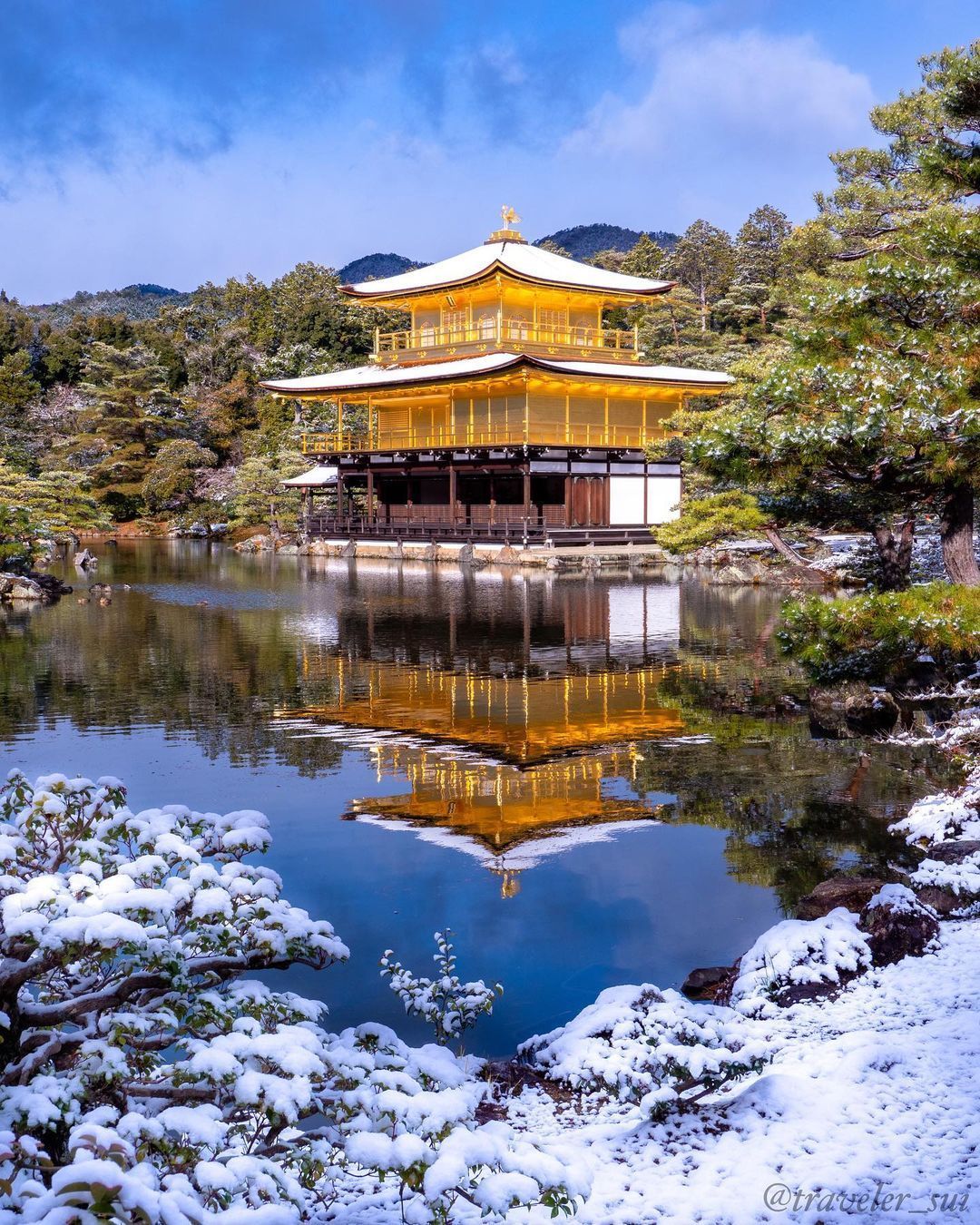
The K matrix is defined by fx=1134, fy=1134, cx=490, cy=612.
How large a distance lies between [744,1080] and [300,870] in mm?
3971

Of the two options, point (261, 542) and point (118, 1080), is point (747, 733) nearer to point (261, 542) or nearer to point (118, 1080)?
point (118, 1080)

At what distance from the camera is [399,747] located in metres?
11.7

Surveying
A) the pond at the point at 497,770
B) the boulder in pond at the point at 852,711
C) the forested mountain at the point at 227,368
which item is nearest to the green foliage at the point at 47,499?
the forested mountain at the point at 227,368

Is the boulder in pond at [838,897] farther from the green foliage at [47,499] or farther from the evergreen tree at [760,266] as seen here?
the evergreen tree at [760,266]

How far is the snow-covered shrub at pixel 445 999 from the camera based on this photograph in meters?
5.71

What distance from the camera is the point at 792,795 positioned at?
9.75 m

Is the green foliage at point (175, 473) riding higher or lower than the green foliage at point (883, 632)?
higher

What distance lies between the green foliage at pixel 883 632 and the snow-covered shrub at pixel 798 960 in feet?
13.7

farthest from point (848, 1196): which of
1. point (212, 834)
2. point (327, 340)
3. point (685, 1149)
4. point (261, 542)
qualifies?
point (327, 340)

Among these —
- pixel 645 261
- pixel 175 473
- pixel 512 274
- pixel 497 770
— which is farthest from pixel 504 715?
pixel 645 261

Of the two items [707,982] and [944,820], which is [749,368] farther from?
[707,982]

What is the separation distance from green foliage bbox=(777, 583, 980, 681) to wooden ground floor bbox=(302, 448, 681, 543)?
2347cm

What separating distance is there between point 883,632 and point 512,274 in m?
30.1

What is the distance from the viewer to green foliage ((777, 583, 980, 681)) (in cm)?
976
